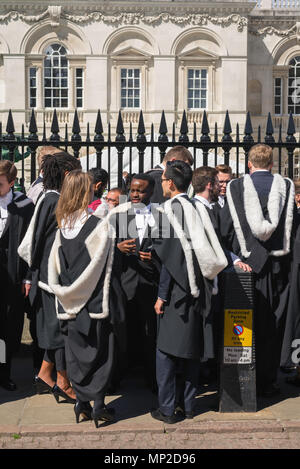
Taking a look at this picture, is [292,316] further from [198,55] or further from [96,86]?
[198,55]

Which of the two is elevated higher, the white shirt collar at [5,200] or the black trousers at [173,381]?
the white shirt collar at [5,200]

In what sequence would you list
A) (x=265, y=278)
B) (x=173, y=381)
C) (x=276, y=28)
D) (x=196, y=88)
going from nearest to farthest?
(x=173, y=381) → (x=265, y=278) → (x=196, y=88) → (x=276, y=28)

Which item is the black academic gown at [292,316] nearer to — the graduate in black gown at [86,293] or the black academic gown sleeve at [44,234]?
the graduate in black gown at [86,293]

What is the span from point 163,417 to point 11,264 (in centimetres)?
191

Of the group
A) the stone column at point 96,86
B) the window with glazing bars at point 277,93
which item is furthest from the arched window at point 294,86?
the stone column at point 96,86

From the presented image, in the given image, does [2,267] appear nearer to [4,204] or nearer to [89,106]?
[4,204]

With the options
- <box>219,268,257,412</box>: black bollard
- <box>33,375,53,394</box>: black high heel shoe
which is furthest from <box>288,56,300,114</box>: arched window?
<box>33,375,53,394</box>: black high heel shoe

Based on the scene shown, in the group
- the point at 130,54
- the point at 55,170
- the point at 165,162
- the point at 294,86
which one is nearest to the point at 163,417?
the point at 55,170

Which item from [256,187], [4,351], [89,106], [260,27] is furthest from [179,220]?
[260,27]

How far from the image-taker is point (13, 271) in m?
6.18

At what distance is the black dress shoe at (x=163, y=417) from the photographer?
17.7 ft

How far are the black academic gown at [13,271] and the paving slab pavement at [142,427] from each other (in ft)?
1.99
